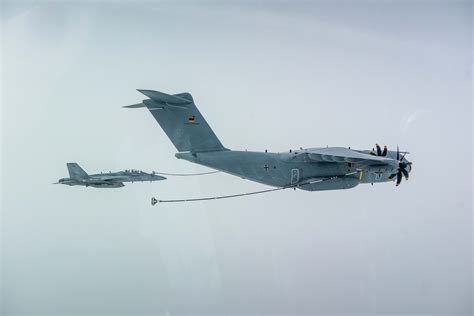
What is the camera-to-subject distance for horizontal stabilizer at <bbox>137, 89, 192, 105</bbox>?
13008 millimetres

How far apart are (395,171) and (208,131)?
8.75 m

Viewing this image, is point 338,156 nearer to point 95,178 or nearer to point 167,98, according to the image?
point 167,98

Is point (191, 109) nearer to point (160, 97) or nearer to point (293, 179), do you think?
point (160, 97)

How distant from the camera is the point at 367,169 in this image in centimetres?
1652

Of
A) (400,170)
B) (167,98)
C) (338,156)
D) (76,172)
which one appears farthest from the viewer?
(76,172)

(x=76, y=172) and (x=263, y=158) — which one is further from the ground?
(x=263, y=158)

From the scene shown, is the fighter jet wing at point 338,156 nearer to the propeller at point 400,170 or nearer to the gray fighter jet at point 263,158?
the gray fighter jet at point 263,158

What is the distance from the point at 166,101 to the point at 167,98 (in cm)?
21

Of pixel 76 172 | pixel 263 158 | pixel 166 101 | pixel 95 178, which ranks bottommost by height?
pixel 95 178

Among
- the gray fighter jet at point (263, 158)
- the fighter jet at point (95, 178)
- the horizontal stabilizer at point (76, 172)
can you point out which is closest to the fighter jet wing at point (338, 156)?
the gray fighter jet at point (263, 158)

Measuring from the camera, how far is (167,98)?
1347 cm

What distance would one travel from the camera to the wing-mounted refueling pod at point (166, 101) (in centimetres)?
1343

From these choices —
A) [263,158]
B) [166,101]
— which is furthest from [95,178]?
[263,158]

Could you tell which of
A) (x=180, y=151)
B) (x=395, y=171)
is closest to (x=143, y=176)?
(x=180, y=151)
